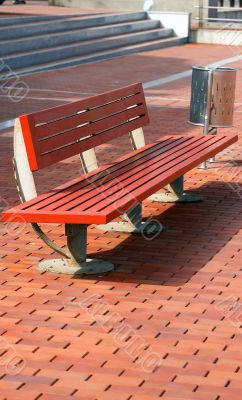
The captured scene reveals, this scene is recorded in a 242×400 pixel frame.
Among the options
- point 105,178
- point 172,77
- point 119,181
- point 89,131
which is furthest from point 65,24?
point 119,181

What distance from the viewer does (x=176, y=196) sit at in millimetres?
8477

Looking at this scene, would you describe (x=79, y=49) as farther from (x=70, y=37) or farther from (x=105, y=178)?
(x=105, y=178)

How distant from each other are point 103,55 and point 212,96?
1103 cm

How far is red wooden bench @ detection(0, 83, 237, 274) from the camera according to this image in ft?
20.5

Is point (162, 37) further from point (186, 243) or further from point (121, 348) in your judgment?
point (121, 348)

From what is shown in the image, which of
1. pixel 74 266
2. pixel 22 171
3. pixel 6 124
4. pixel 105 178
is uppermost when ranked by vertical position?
pixel 22 171

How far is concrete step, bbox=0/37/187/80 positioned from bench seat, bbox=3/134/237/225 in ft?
29.3

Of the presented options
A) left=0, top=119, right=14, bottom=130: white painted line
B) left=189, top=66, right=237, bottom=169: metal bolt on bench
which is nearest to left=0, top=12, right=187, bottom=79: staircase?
left=0, top=119, right=14, bottom=130: white painted line

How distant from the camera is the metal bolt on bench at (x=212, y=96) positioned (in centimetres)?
960

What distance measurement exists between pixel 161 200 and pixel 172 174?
1.24m

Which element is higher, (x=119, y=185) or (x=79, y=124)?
(x=79, y=124)

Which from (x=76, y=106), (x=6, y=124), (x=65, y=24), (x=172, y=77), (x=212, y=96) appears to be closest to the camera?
(x=76, y=106)

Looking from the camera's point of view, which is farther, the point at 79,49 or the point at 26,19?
the point at 26,19

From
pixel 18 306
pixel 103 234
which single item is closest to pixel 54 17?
pixel 103 234
